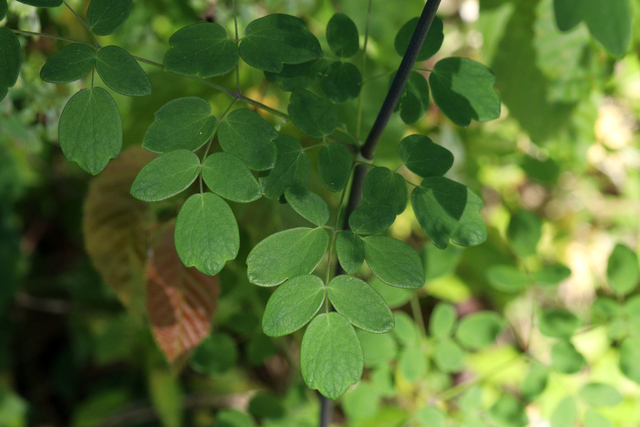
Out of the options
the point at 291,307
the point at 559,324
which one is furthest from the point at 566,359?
the point at 291,307

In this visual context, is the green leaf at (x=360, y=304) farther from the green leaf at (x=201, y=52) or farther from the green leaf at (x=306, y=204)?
the green leaf at (x=201, y=52)

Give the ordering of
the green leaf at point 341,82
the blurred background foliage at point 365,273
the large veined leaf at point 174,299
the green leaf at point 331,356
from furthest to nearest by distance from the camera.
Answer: the blurred background foliage at point 365,273 → the large veined leaf at point 174,299 → the green leaf at point 341,82 → the green leaf at point 331,356

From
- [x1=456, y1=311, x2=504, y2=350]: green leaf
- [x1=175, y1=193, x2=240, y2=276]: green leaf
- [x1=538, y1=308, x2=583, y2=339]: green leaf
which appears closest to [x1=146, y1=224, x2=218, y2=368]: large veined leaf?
[x1=175, y1=193, x2=240, y2=276]: green leaf

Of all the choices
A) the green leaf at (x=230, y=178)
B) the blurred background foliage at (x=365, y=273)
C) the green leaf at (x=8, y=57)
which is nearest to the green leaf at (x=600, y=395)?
the blurred background foliage at (x=365, y=273)

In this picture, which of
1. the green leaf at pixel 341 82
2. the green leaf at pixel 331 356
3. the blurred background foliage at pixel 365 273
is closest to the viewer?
the green leaf at pixel 331 356

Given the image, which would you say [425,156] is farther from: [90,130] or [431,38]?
Answer: [90,130]

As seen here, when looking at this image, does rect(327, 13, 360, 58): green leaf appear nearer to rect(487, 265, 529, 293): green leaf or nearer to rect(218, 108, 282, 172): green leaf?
rect(218, 108, 282, 172): green leaf

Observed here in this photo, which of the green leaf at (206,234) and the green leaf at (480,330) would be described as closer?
the green leaf at (206,234)
